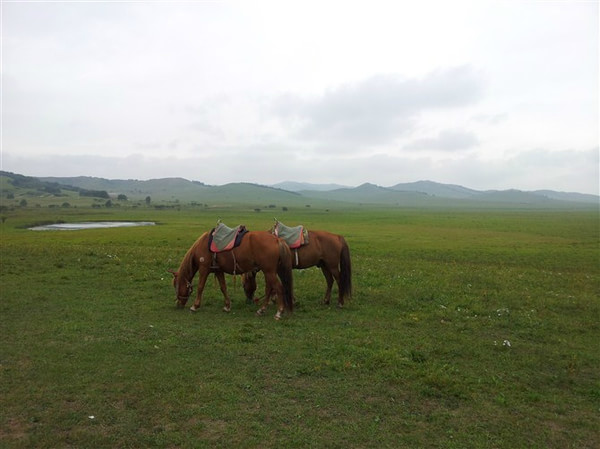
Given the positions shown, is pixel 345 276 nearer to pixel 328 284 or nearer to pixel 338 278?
pixel 338 278

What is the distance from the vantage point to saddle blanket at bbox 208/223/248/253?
10.5m

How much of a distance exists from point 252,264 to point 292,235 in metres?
1.49

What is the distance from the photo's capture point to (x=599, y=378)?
23.1ft

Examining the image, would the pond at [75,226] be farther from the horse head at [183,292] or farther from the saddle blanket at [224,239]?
the saddle blanket at [224,239]

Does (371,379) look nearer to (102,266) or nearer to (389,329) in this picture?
(389,329)

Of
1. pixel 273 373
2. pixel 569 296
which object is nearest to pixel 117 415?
pixel 273 373

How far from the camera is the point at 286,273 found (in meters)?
10.3

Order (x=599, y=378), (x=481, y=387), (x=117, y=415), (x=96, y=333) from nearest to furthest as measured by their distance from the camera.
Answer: (x=117, y=415) < (x=481, y=387) < (x=599, y=378) < (x=96, y=333)

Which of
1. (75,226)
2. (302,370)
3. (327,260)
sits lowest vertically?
(75,226)

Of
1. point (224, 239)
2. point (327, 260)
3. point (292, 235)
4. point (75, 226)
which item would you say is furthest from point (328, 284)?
point (75, 226)

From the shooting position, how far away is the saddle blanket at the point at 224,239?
1052cm

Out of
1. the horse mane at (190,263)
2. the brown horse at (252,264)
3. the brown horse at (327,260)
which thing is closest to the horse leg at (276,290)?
the brown horse at (252,264)

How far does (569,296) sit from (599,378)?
20.9ft

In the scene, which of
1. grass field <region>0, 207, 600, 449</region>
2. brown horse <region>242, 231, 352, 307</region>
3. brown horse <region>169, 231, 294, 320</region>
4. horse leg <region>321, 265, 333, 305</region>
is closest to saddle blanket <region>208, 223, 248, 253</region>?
brown horse <region>169, 231, 294, 320</region>
